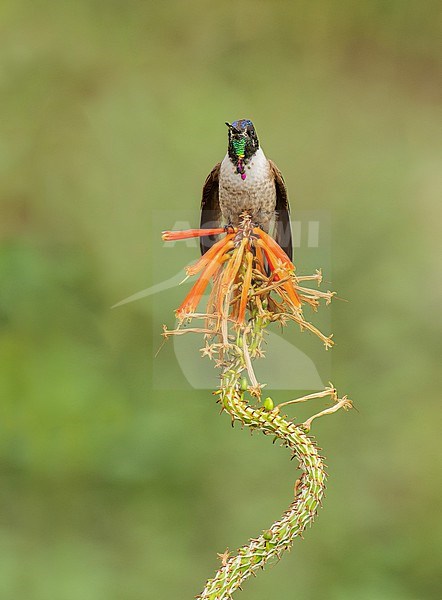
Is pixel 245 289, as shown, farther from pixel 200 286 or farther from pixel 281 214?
pixel 281 214

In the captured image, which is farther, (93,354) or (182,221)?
(93,354)

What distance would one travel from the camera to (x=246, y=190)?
1.01m

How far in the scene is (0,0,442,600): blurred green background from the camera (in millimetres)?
1225

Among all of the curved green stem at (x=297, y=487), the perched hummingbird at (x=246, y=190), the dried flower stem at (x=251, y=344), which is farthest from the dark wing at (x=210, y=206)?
the curved green stem at (x=297, y=487)

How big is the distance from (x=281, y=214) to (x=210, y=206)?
10 centimetres

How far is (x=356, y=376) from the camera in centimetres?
123

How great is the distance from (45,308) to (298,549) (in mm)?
593

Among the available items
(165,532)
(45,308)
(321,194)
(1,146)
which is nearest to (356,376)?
(321,194)

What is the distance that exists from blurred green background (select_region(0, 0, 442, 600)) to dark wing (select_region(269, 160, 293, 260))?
4.2 inches

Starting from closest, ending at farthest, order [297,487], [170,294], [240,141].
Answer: [297,487], [240,141], [170,294]

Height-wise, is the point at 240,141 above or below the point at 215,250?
above

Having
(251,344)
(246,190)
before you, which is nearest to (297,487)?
(251,344)

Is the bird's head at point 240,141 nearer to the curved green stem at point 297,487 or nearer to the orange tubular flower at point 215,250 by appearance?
the orange tubular flower at point 215,250

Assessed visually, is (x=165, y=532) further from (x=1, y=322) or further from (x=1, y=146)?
(x=1, y=146)
